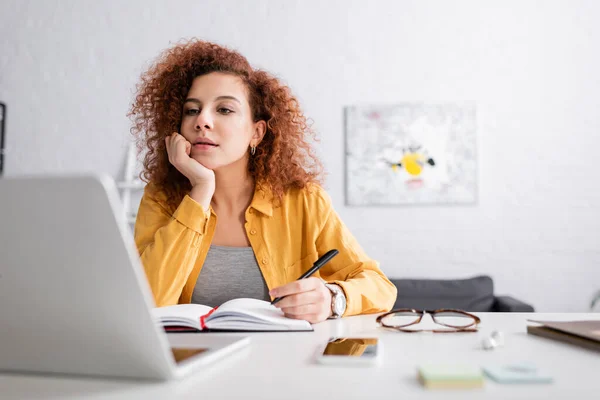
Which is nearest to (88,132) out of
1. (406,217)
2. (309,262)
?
(406,217)

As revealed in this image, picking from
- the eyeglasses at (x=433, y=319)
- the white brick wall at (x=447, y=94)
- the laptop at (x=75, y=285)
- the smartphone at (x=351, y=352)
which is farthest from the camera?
the white brick wall at (x=447, y=94)

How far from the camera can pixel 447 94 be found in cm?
312

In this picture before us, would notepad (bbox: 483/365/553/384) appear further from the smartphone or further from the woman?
the woman

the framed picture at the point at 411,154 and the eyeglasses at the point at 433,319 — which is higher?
the framed picture at the point at 411,154

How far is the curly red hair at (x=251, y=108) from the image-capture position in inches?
63.4

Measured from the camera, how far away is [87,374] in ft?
1.86

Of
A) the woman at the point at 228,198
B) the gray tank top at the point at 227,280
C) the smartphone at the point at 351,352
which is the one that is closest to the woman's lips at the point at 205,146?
the woman at the point at 228,198

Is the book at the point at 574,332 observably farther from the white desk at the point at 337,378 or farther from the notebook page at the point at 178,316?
the notebook page at the point at 178,316

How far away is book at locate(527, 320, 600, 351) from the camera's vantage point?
2.30 ft

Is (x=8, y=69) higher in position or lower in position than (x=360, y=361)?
higher

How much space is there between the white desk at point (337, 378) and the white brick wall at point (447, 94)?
2.37m

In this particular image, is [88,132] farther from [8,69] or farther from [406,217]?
[406,217]

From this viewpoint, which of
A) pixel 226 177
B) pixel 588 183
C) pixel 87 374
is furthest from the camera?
pixel 588 183

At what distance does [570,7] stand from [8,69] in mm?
3504
